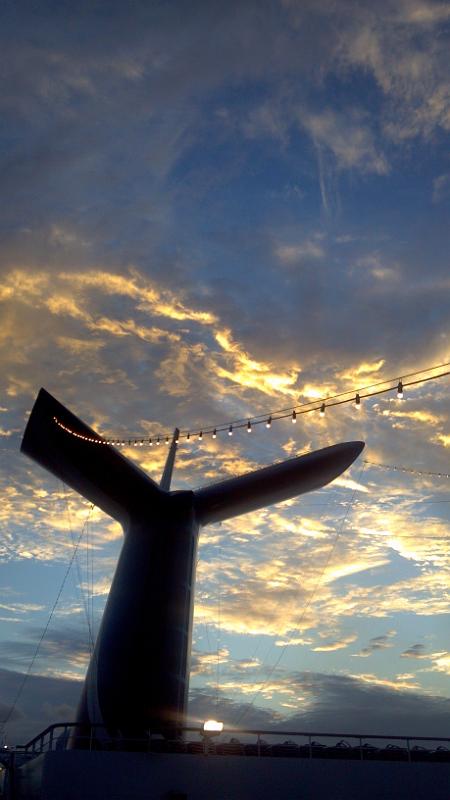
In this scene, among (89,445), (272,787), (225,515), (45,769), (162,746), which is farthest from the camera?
(225,515)

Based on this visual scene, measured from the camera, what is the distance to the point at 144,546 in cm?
2788

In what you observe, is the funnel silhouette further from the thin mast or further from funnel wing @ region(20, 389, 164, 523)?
the thin mast

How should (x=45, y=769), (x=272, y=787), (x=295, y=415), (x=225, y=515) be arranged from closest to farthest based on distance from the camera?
(x=45, y=769) < (x=272, y=787) < (x=295, y=415) < (x=225, y=515)

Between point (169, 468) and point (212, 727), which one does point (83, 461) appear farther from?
point (212, 727)

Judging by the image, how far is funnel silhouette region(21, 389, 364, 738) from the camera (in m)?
23.9

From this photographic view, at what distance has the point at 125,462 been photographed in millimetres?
28312

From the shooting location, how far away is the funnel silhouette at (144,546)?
23906mm

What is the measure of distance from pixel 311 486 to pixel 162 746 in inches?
600

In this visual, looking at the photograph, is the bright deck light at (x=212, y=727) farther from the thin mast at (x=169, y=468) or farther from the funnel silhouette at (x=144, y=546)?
the thin mast at (x=169, y=468)

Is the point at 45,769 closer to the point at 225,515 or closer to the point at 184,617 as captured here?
the point at 184,617

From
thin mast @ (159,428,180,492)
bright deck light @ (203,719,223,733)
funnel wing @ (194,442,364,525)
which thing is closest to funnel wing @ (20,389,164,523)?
funnel wing @ (194,442,364,525)

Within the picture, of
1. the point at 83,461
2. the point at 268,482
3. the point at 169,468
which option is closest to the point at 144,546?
the point at 83,461

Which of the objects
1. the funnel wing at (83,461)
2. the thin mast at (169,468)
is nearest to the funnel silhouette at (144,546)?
the funnel wing at (83,461)

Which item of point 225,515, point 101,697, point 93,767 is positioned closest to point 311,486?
point 225,515
